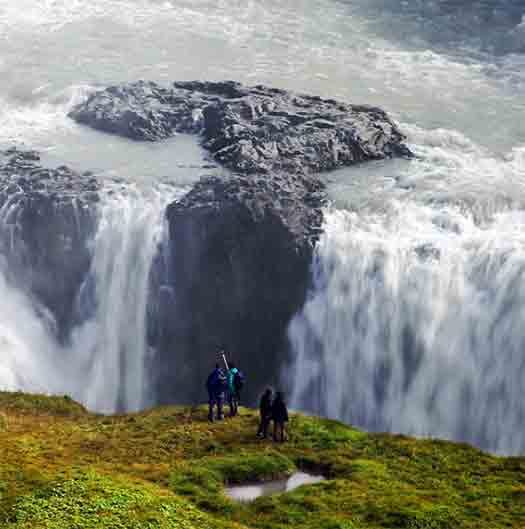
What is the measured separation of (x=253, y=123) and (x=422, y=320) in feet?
52.9

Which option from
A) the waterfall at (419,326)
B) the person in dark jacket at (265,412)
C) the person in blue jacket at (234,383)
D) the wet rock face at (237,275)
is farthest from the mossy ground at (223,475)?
the wet rock face at (237,275)

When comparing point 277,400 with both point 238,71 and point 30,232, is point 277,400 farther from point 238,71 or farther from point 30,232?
point 238,71

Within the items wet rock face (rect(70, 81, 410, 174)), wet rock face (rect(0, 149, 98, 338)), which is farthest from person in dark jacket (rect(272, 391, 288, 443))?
wet rock face (rect(70, 81, 410, 174))

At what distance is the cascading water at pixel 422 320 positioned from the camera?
45281mm

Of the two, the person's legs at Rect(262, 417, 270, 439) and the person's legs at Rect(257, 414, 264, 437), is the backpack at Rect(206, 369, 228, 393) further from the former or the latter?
the person's legs at Rect(262, 417, 270, 439)

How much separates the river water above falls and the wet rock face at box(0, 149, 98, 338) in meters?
0.80

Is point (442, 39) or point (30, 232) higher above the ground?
point (442, 39)

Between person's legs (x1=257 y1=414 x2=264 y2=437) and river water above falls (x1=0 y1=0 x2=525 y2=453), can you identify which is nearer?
person's legs (x1=257 y1=414 x2=264 y2=437)

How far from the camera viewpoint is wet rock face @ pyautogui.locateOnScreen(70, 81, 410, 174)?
54406mm

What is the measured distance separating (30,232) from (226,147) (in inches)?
446

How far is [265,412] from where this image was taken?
108 feet

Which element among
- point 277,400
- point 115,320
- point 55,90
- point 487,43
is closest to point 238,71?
point 55,90

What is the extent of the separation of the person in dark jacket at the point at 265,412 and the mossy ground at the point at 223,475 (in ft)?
1.31

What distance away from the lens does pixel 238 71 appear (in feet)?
224
